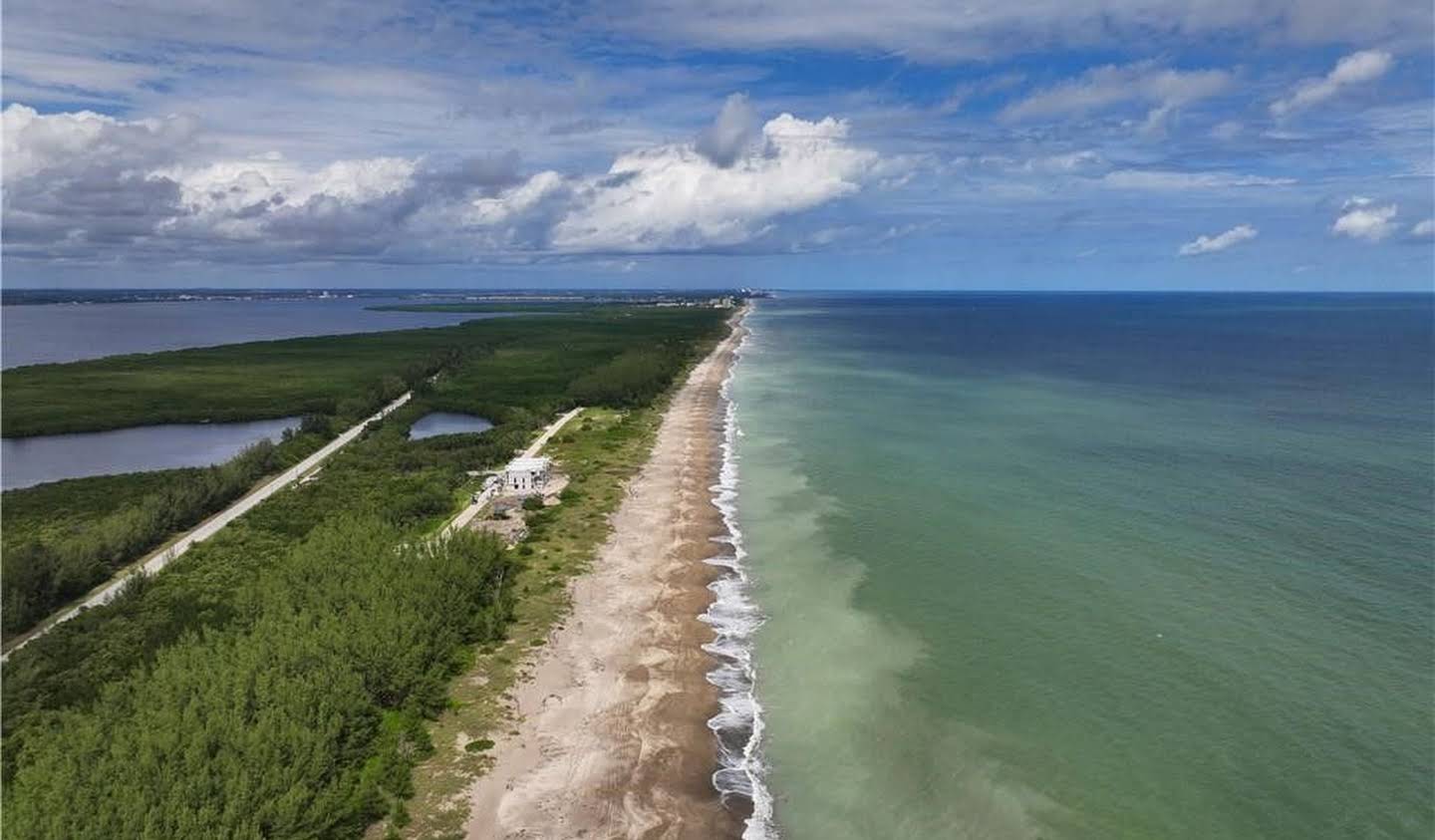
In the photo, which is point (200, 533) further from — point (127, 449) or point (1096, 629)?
point (1096, 629)

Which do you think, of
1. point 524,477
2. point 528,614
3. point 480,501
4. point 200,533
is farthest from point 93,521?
point 528,614

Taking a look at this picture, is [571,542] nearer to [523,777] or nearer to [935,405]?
[523,777]

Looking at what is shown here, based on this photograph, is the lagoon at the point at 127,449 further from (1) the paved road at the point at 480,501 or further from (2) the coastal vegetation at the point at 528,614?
(2) the coastal vegetation at the point at 528,614

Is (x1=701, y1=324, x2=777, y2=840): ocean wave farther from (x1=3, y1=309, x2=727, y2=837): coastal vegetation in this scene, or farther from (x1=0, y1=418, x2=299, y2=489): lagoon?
(x1=0, y1=418, x2=299, y2=489): lagoon

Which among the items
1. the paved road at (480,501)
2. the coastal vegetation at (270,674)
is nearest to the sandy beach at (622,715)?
the coastal vegetation at (270,674)

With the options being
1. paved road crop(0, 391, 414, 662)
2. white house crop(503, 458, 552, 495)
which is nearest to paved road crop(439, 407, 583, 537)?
white house crop(503, 458, 552, 495)
